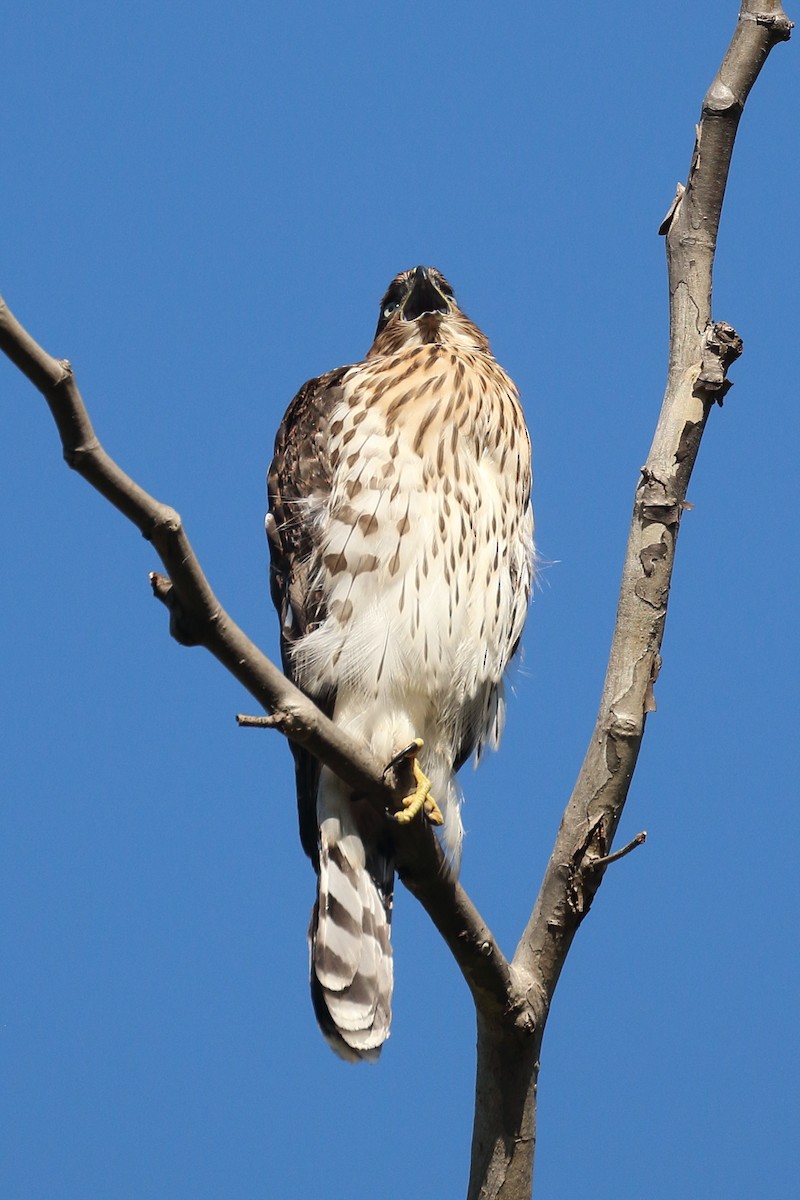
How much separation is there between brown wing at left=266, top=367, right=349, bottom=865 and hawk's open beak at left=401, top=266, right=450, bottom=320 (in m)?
0.49

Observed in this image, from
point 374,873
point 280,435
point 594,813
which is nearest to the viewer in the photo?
point 594,813

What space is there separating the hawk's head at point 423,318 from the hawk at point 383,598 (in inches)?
12.5

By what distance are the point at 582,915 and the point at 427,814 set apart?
1.24 feet

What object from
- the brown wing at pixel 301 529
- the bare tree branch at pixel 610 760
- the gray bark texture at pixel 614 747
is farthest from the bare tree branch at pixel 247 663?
the brown wing at pixel 301 529

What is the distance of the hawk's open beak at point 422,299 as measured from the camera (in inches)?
164

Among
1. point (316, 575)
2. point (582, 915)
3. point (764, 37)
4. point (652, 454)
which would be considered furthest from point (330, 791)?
point (764, 37)

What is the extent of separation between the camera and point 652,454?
112 inches

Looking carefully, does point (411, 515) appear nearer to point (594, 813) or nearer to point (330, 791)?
point (330, 791)

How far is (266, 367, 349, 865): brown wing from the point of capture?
3.52 metres

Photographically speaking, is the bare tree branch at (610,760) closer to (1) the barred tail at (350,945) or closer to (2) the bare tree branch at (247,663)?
(2) the bare tree branch at (247,663)

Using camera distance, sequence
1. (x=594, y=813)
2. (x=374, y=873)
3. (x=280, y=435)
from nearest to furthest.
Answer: (x=594, y=813), (x=374, y=873), (x=280, y=435)

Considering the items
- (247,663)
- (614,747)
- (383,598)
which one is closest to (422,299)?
(383,598)

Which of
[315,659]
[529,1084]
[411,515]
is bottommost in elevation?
[529,1084]

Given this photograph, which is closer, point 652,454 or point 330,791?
point 652,454
